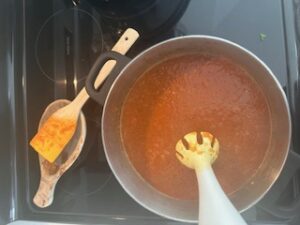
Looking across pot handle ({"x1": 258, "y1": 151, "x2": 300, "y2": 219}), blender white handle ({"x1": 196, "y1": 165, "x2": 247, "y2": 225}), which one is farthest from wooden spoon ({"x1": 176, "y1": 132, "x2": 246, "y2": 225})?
pot handle ({"x1": 258, "y1": 151, "x2": 300, "y2": 219})

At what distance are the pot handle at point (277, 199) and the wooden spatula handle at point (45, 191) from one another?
0.33m

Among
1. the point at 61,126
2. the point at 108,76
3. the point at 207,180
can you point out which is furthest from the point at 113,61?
the point at 207,180

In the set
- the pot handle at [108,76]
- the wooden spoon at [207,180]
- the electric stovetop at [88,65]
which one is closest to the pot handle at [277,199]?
the electric stovetop at [88,65]

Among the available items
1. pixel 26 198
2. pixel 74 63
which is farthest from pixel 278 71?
pixel 26 198

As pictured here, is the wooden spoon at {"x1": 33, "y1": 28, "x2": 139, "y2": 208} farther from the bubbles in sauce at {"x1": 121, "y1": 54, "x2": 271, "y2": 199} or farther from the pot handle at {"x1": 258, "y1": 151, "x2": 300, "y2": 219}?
the pot handle at {"x1": 258, "y1": 151, "x2": 300, "y2": 219}

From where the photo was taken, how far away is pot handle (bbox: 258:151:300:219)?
668mm

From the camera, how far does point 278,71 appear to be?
70 centimetres

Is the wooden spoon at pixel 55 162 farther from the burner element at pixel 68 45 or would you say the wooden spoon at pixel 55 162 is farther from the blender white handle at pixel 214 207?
the blender white handle at pixel 214 207

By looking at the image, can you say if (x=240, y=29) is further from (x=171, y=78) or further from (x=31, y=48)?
(x=31, y=48)

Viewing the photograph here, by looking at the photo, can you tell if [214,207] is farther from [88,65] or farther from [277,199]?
[88,65]

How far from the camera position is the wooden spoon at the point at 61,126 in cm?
67

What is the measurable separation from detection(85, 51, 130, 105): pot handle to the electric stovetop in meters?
0.09

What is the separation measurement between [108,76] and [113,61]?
2 centimetres

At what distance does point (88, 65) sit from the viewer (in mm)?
734
